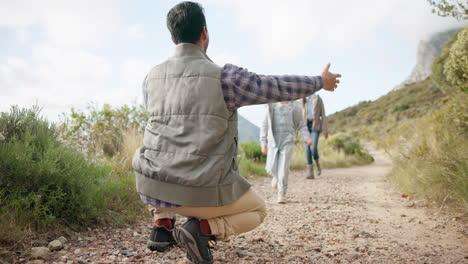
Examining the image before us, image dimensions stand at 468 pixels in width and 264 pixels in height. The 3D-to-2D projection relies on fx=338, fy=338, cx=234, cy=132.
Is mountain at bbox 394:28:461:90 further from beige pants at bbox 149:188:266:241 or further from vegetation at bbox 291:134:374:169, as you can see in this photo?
beige pants at bbox 149:188:266:241

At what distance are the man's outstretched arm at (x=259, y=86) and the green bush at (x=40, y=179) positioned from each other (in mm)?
2061

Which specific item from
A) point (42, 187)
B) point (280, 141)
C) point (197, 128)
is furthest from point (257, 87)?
point (280, 141)

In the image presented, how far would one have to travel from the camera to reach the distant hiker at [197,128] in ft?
7.02

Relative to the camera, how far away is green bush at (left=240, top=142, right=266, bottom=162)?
38.7ft

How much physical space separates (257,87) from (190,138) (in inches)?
21.4

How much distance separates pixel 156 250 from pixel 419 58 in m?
108

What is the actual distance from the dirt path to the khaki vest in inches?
33.0

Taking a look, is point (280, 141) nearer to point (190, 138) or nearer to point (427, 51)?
point (190, 138)

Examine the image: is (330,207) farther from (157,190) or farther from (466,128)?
(157,190)

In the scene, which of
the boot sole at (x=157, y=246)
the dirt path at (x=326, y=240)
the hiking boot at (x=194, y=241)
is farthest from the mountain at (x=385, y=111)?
the hiking boot at (x=194, y=241)

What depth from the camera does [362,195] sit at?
6.46 metres

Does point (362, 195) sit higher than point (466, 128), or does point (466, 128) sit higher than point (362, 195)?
point (466, 128)

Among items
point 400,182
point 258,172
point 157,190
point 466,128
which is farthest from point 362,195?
point 157,190

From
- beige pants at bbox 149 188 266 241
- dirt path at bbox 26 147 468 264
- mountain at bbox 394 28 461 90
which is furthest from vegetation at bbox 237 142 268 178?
mountain at bbox 394 28 461 90
